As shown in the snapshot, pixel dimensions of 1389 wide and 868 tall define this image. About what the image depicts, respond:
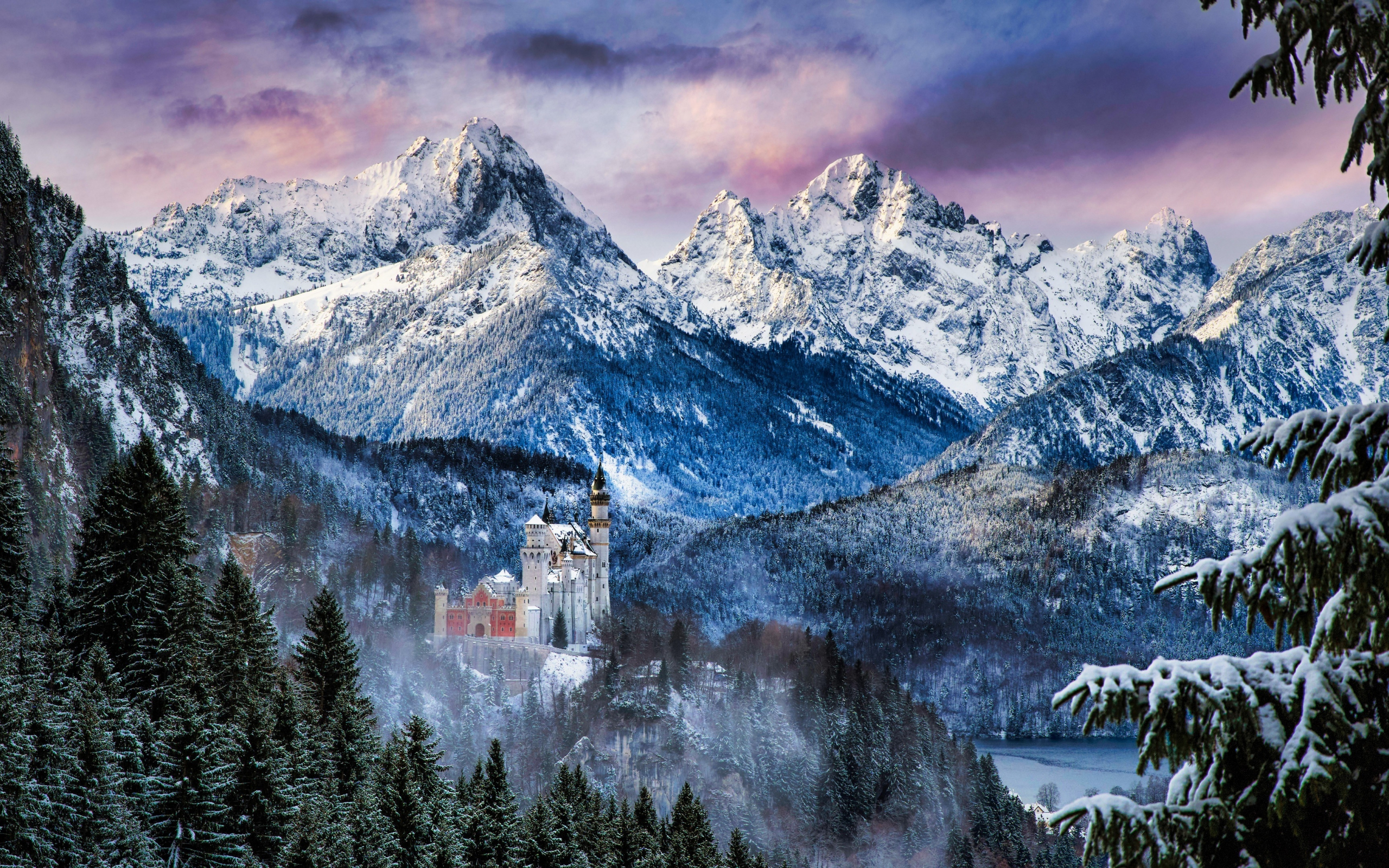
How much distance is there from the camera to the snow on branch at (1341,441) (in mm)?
9289

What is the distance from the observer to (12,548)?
58.6m

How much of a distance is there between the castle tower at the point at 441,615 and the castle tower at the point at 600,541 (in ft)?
71.3

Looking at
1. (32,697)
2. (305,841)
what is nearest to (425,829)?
(305,841)

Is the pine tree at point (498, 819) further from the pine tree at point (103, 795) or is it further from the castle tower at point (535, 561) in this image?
the castle tower at point (535, 561)

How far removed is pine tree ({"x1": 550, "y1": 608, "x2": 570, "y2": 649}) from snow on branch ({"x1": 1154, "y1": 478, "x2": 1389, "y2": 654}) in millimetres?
164898

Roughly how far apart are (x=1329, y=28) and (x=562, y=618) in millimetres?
165596

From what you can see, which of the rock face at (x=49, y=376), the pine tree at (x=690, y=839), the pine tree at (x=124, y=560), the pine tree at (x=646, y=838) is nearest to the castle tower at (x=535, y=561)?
the rock face at (x=49, y=376)

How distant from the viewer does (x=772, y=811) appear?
166250mm

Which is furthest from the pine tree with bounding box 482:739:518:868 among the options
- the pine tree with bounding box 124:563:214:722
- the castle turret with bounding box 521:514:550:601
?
the castle turret with bounding box 521:514:550:601

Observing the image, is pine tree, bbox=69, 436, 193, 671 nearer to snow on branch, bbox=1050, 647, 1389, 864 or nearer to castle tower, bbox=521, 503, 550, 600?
snow on branch, bbox=1050, 647, 1389, 864

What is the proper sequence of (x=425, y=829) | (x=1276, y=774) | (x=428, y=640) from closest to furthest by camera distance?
(x=1276, y=774)
(x=425, y=829)
(x=428, y=640)

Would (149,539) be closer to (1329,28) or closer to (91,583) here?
(91,583)

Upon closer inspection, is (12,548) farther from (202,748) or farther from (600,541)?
(600,541)

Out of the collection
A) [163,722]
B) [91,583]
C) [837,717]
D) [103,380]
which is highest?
[103,380]
